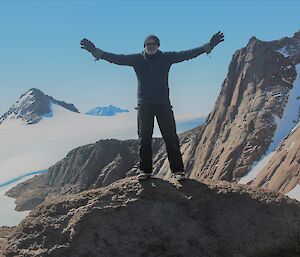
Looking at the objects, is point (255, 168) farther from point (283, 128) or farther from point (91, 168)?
point (91, 168)

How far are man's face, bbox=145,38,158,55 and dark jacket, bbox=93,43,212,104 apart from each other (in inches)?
4.2

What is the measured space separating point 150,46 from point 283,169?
52.6 metres

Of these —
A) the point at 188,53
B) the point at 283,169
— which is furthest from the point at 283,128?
the point at 188,53

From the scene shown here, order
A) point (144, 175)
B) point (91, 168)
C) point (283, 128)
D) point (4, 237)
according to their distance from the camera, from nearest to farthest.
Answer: point (144, 175) → point (4, 237) → point (283, 128) → point (91, 168)

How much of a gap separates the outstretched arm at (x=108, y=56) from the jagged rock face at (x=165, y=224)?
121 inches

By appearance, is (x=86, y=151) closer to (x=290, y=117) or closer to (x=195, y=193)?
(x=290, y=117)

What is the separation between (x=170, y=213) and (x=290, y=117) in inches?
2830

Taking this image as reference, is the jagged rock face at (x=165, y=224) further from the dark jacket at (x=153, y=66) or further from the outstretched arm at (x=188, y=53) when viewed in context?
the outstretched arm at (x=188, y=53)

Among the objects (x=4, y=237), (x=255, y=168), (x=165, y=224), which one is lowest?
(x=255, y=168)

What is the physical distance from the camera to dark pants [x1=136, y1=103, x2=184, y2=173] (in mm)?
12234

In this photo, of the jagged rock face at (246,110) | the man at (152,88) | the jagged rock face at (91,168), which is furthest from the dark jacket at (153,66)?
the jagged rock face at (91,168)

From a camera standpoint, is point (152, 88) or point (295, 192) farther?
point (295, 192)

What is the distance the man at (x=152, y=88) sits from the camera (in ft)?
40.0

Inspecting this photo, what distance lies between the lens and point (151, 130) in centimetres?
1234
